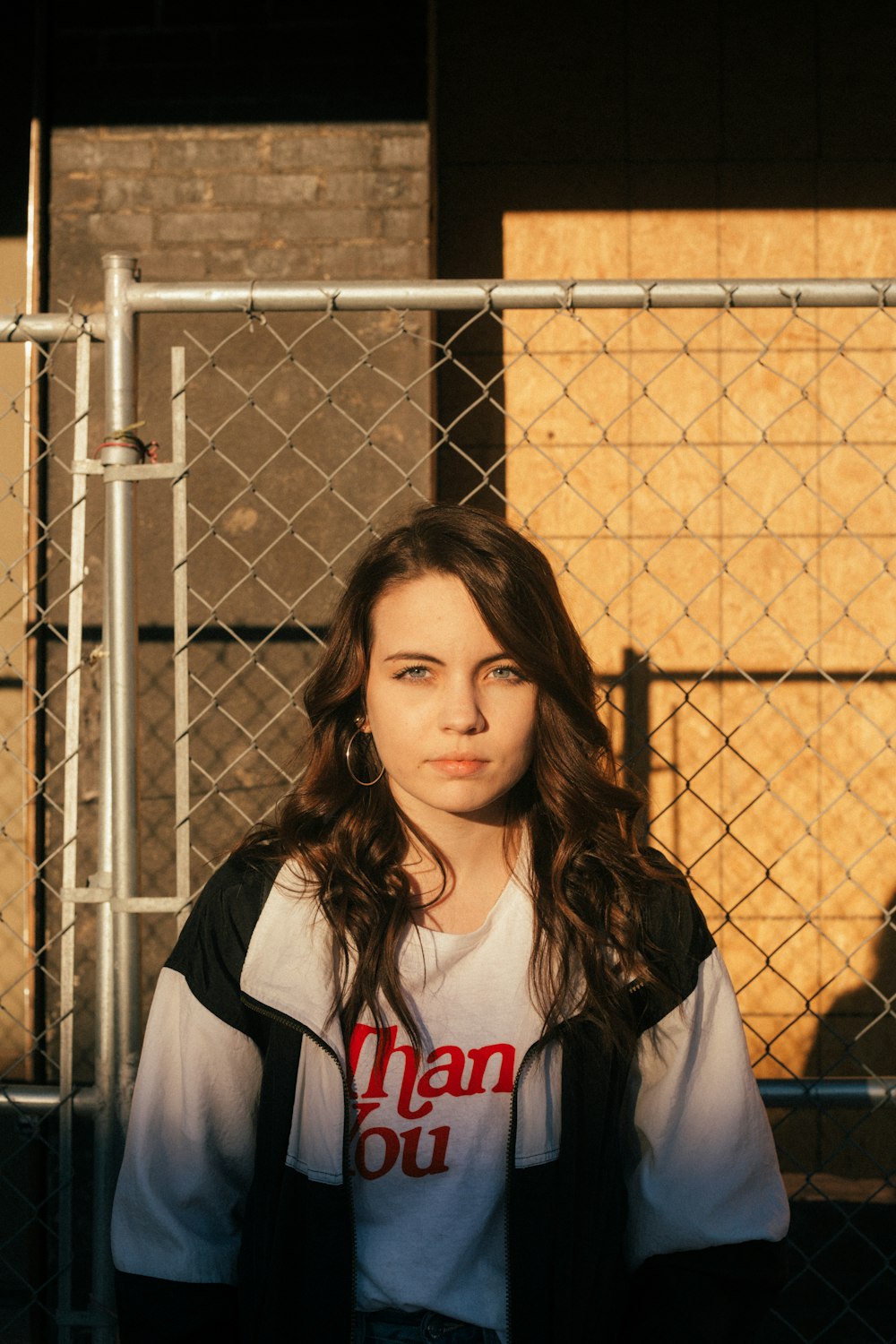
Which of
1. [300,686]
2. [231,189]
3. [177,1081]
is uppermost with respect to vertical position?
[231,189]

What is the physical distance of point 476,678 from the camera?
1.62 metres

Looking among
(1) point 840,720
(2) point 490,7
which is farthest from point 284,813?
(2) point 490,7

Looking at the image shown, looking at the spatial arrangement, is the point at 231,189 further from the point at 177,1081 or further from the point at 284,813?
the point at 177,1081

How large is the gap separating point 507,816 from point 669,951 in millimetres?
321

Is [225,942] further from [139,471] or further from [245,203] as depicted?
[245,203]

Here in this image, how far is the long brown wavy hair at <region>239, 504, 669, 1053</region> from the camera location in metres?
1.57

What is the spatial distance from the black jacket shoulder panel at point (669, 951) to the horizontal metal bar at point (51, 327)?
1.52 metres

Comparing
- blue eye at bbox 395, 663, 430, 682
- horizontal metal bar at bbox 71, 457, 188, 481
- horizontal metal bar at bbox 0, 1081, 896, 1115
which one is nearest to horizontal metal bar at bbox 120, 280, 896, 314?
horizontal metal bar at bbox 71, 457, 188, 481

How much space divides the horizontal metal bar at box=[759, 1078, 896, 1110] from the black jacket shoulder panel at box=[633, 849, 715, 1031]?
2.30 ft

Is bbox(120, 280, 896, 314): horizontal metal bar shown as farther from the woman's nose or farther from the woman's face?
the woman's nose

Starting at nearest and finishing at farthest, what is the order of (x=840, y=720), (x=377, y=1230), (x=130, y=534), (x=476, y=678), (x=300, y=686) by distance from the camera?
(x=377, y=1230), (x=476, y=678), (x=130, y=534), (x=300, y=686), (x=840, y=720)

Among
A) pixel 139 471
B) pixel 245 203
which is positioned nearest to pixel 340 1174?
pixel 139 471

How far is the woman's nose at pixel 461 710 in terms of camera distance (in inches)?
61.4

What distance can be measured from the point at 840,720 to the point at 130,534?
8.39ft
